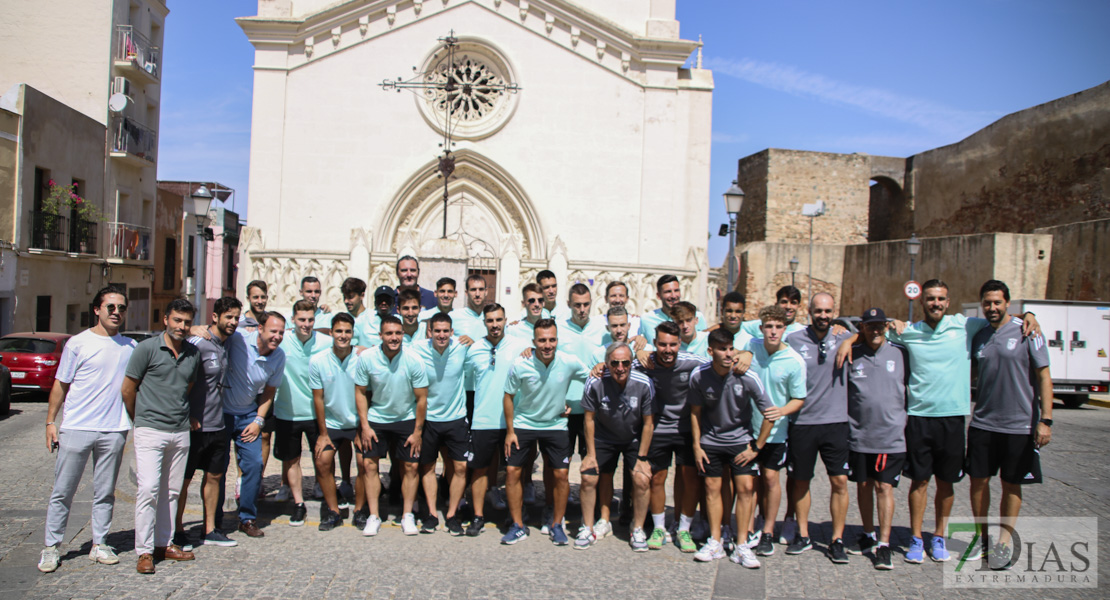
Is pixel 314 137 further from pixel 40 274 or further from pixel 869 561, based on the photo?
pixel 869 561

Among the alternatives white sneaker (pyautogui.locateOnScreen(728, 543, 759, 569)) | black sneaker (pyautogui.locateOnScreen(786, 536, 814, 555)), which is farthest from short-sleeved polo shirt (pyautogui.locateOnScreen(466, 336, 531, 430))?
black sneaker (pyautogui.locateOnScreen(786, 536, 814, 555))

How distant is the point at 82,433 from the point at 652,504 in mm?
3845

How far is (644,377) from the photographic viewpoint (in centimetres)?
582

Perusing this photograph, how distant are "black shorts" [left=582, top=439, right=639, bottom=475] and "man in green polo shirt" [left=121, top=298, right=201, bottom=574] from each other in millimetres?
2831

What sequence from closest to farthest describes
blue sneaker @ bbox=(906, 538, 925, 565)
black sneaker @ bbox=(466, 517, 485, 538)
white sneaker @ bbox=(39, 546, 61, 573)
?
white sneaker @ bbox=(39, 546, 61, 573) → blue sneaker @ bbox=(906, 538, 925, 565) → black sneaker @ bbox=(466, 517, 485, 538)

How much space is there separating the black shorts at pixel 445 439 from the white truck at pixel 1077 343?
13.6 metres

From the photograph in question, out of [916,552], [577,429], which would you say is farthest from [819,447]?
[577,429]

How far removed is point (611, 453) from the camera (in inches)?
236

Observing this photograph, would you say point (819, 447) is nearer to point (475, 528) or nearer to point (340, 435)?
point (475, 528)

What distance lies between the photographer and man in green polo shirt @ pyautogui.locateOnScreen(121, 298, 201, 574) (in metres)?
5.09

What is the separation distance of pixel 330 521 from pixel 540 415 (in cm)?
178

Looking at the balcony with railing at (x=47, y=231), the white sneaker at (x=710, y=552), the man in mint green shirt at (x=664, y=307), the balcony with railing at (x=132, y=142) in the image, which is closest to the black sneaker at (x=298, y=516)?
the white sneaker at (x=710, y=552)

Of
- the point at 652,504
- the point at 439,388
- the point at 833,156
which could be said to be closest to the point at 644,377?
the point at 652,504

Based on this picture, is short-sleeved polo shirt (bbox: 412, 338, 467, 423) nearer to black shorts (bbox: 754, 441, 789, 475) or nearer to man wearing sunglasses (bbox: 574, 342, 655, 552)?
man wearing sunglasses (bbox: 574, 342, 655, 552)
